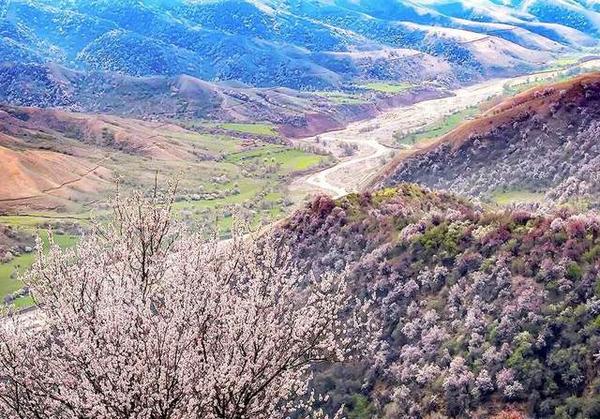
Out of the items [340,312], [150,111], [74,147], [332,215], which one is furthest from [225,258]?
[150,111]

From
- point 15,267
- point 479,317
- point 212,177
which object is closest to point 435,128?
point 212,177

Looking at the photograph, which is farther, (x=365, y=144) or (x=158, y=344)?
(x=365, y=144)

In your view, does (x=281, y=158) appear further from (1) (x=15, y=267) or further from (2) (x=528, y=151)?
(1) (x=15, y=267)

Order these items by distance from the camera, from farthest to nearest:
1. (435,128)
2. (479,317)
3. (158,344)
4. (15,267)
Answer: (435,128), (15,267), (479,317), (158,344)

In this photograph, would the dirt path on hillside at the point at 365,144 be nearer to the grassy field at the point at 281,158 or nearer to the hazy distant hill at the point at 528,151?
the grassy field at the point at 281,158

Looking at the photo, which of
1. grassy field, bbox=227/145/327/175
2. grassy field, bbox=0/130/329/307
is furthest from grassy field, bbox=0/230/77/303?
grassy field, bbox=227/145/327/175

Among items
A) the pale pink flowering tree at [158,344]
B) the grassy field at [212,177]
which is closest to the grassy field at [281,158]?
the grassy field at [212,177]
